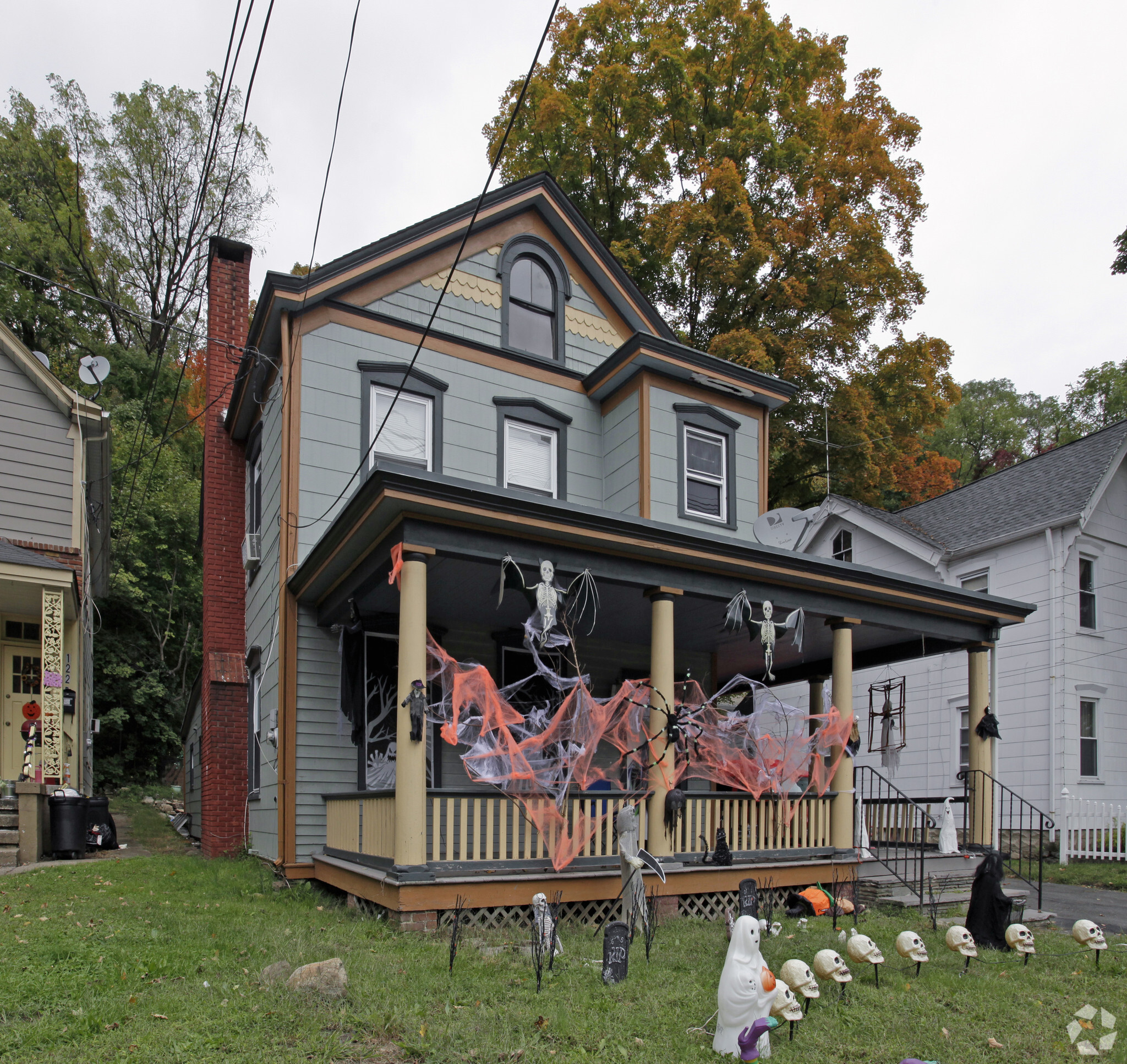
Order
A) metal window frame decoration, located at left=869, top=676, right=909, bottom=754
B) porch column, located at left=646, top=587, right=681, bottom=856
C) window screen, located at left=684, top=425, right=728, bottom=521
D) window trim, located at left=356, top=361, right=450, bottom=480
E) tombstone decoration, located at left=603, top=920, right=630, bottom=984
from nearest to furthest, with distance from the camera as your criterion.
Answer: tombstone decoration, located at left=603, top=920, right=630, bottom=984, porch column, located at left=646, top=587, right=681, bottom=856, window trim, located at left=356, top=361, right=450, bottom=480, window screen, located at left=684, top=425, right=728, bottom=521, metal window frame decoration, located at left=869, top=676, right=909, bottom=754

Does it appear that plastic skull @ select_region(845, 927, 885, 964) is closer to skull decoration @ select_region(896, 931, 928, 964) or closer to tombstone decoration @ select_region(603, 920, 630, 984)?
skull decoration @ select_region(896, 931, 928, 964)

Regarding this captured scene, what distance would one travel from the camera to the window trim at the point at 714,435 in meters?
13.9

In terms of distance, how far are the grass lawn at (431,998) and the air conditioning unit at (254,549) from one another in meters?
5.66

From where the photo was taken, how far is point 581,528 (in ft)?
30.4

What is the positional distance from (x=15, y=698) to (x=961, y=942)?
14.0 meters

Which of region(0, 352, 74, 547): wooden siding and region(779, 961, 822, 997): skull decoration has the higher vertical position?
region(0, 352, 74, 547): wooden siding

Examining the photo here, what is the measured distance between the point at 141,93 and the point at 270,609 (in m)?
27.0

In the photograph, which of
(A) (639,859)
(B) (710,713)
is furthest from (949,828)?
(A) (639,859)

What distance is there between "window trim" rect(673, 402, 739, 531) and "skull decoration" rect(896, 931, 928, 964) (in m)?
7.53

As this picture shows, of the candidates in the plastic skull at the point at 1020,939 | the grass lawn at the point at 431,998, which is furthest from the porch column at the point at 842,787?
the plastic skull at the point at 1020,939

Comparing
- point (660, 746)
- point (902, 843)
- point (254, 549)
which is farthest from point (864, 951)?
point (254, 549)

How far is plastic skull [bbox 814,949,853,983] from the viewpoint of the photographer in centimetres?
614

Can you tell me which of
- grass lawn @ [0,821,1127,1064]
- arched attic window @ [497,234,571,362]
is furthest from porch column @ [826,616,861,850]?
arched attic window @ [497,234,571,362]

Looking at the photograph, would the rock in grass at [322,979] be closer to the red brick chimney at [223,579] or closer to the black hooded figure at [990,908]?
the black hooded figure at [990,908]
